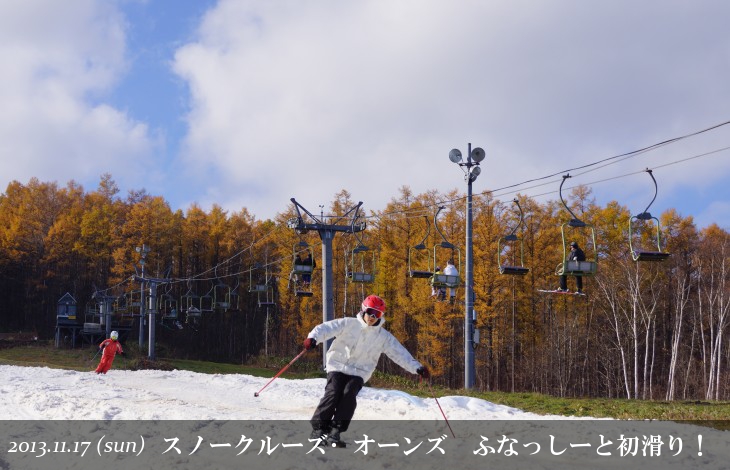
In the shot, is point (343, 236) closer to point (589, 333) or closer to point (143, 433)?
point (589, 333)

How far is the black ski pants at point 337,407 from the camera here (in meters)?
8.30

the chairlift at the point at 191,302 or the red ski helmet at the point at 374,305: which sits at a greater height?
the red ski helmet at the point at 374,305

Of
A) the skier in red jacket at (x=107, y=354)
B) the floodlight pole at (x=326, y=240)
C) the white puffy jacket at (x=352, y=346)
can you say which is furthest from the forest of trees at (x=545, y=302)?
the white puffy jacket at (x=352, y=346)

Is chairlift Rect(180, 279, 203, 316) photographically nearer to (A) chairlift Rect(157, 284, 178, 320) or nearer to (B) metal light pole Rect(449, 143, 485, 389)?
(A) chairlift Rect(157, 284, 178, 320)

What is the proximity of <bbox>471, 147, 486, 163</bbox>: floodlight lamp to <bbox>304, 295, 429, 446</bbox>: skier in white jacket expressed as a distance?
1261 centimetres

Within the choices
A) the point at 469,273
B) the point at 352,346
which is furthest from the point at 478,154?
the point at 352,346

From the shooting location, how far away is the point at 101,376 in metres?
20.1

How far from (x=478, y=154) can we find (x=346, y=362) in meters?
13.2

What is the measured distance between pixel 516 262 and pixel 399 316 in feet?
31.6

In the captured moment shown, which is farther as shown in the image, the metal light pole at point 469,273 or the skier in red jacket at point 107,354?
the skier in red jacket at point 107,354

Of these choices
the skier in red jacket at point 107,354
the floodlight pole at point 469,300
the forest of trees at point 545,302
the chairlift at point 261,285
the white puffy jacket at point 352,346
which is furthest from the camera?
the forest of trees at point 545,302

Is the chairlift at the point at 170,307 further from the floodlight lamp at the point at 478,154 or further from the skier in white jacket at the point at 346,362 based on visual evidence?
the skier in white jacket at the point at 346,362

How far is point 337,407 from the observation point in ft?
27.5

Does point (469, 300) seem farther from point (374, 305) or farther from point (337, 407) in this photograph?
point (337, 407)
